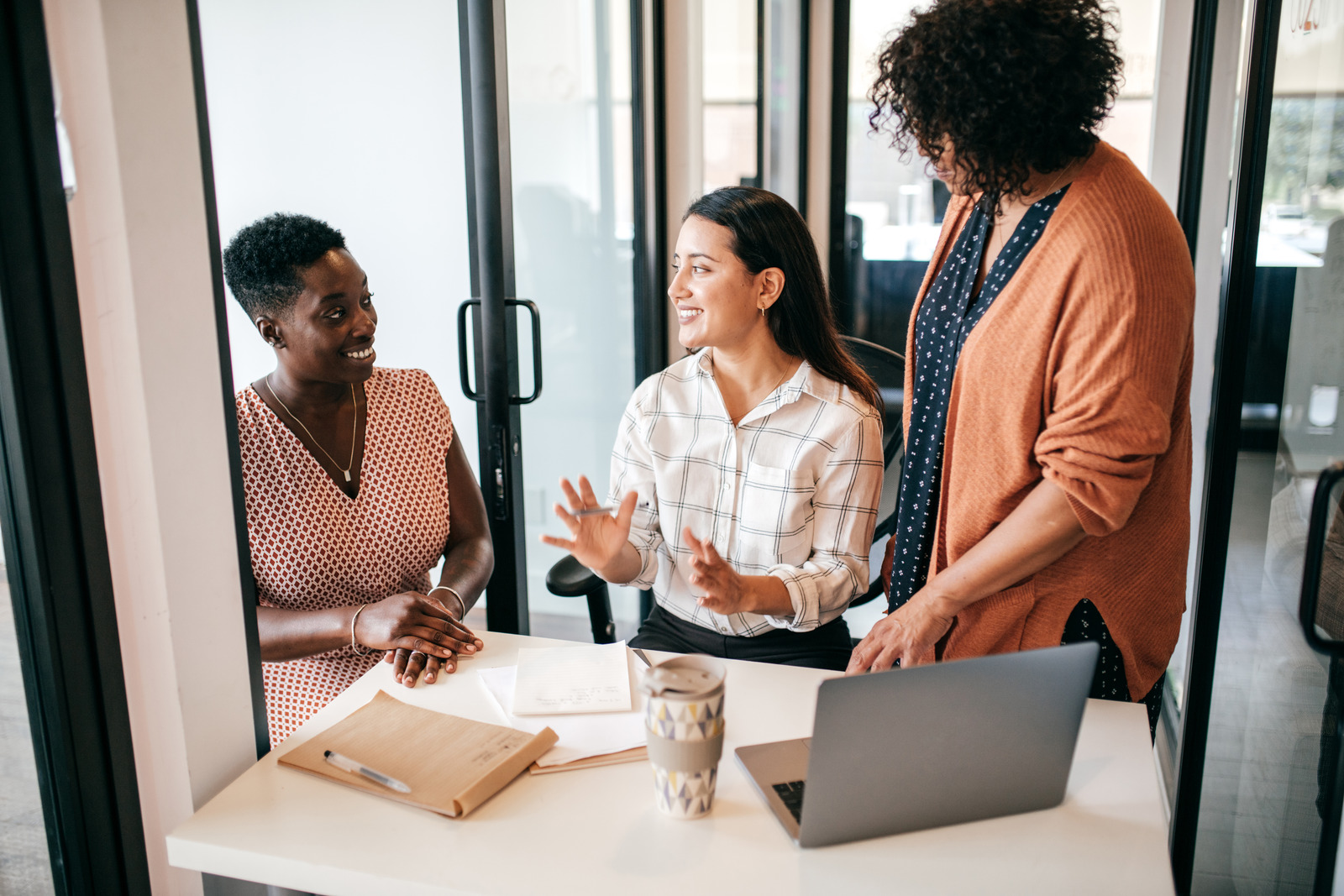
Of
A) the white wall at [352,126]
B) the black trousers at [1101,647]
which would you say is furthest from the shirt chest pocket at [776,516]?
the white wall at [352,126]

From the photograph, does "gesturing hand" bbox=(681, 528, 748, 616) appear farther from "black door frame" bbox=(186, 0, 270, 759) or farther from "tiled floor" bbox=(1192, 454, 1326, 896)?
"tiled floor" bbox=(1192, 454, 1326, 896)

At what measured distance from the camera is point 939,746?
939 mm

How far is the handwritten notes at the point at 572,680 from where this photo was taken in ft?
4.02

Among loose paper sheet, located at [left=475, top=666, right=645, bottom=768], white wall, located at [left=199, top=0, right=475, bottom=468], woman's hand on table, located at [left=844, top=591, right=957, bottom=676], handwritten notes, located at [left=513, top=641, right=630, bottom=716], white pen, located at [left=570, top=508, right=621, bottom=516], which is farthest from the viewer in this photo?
white wall, located at [left=199, top=0, right=475, bottom=468]

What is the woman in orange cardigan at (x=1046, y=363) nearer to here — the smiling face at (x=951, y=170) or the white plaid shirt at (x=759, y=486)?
the smiling face at (x=951, y=170)

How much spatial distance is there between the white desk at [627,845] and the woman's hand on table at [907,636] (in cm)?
27

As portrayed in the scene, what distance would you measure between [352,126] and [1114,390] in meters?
1.82

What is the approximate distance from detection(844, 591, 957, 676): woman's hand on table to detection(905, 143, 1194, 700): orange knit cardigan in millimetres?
66

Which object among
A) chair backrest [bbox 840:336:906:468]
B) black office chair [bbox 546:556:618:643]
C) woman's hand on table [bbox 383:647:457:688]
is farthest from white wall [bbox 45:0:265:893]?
chair backrest [bbox 840:336:906:468]

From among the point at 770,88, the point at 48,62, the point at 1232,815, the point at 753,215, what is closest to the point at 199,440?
the point at 48,62

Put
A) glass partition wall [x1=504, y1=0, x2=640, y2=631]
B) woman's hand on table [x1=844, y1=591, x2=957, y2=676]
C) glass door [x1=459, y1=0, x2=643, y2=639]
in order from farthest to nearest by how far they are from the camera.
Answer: glass partition wall [x1=504, y1=0, x2=640, y2=631] < glass door [x1=459, y1=0, x2=643, y2=639] < woman's hand on table [x1=844, y1=591, x2=957, y2=676]

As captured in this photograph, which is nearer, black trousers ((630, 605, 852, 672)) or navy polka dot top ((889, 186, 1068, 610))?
navy polka dot top ((889, 186, 1068, 610))

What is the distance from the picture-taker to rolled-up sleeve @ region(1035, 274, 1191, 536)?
117 cm

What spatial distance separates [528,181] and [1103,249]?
148 cm
